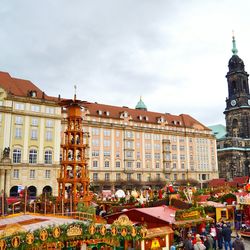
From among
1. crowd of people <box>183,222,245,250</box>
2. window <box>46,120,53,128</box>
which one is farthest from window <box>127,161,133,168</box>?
crowd of people <box>183,222,245,250</box>

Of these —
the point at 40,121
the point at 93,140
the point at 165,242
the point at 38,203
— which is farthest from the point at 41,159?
the point at 165,242

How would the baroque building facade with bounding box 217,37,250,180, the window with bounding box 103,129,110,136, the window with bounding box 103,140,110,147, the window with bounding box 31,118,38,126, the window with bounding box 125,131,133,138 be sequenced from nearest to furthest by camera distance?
the window with bounding box 31,118,38,126 < the window with bounding box 103,140,110,147 < the window with bounding box 103,129,110,136 < the window with bounding box 125,131,133,138 < the baroque building facade with bounding box 217,37,250,180

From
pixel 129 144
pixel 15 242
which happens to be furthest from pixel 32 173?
pixel 15 242

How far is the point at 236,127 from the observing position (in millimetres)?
98438

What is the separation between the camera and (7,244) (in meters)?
8.80

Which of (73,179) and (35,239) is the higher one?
(73,179)

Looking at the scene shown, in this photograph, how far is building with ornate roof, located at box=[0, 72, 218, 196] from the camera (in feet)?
148

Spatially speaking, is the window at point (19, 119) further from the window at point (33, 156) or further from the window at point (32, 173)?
the window at point (32, 173)

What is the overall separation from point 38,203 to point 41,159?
22.9 metres

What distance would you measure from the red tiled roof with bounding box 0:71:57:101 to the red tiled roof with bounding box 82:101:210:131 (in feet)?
32.7

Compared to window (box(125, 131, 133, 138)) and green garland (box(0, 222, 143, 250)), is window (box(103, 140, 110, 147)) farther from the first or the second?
green garland (box(0, 222, 143, 250))

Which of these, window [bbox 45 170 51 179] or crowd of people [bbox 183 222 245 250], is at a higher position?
window [bbox 45 170 51 179]

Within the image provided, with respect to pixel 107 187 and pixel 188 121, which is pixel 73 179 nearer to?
pixel 107 187

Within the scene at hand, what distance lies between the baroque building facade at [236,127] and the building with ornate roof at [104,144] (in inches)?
726
